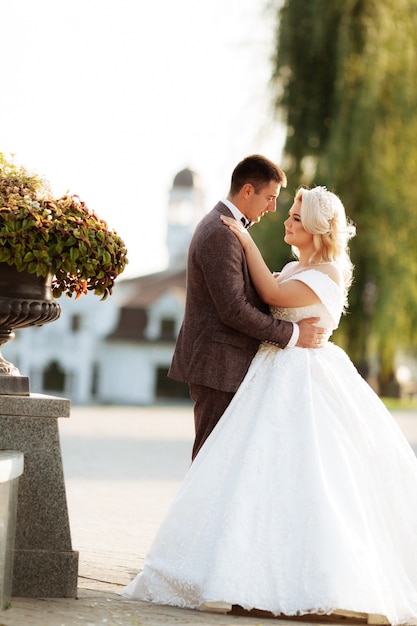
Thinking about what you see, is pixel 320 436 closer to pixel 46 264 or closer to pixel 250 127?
pixel 46 264

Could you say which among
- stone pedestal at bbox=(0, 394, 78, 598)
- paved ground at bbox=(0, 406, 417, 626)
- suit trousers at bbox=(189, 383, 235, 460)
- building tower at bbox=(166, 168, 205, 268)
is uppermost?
building tower at bbox=(166, 168, 205, 268)

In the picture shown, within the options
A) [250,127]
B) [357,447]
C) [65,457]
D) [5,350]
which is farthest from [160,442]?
[5,350]

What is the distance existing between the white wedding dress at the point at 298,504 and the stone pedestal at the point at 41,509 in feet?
1.22

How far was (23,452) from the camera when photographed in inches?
211

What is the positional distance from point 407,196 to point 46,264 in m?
18.3

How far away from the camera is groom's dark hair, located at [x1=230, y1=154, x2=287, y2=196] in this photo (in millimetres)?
5715

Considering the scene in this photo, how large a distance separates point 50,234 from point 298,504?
162 centimetres

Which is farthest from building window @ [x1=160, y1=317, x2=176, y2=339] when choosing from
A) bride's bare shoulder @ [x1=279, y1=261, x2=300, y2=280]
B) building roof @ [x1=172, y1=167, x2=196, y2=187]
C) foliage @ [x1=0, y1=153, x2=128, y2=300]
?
foliage @ [x1=0, y1=153, x2=128, y2=300]

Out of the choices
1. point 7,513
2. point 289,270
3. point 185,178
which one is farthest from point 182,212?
point 7,513

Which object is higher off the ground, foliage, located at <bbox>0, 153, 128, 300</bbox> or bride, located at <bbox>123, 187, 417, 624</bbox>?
foliage, located at <bbox>0, 153, 128, 300</bbox>

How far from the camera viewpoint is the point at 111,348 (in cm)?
6550

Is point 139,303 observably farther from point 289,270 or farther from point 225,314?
point 225,314

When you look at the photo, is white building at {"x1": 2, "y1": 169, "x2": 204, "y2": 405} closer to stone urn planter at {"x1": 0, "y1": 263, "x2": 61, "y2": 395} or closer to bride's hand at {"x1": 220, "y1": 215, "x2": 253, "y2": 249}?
bride's hand at {"x1": 220, "y1": 215, "x2": 253, "y2": 249}

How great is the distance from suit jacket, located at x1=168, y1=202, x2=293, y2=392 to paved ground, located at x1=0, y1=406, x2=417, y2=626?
3.68ft
